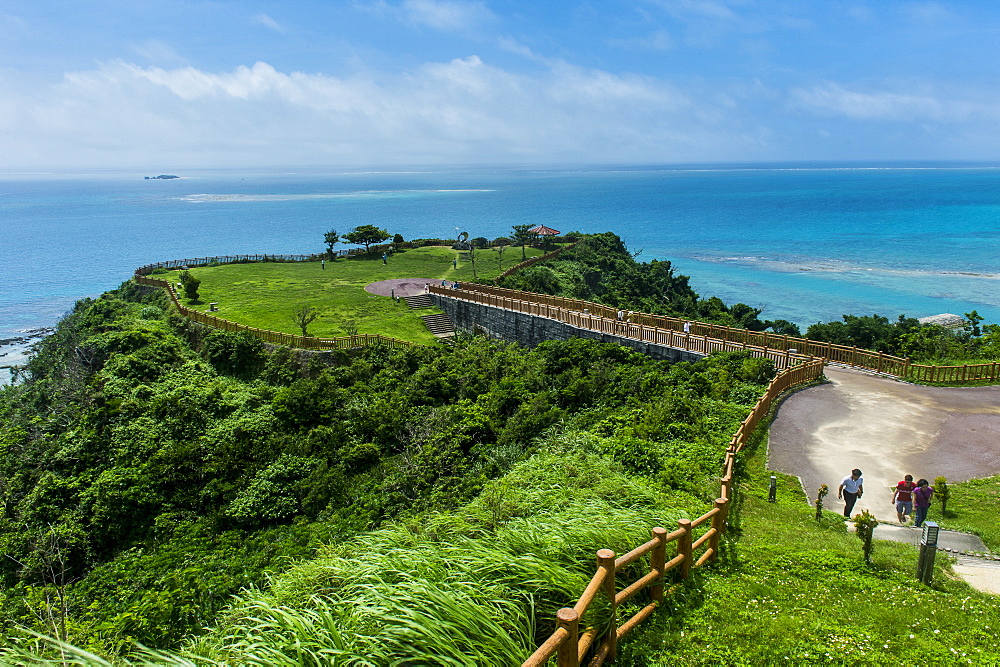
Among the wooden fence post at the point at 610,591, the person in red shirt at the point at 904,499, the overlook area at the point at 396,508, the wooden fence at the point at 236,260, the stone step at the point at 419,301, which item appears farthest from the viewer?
the wooden fence at the point at 236,260

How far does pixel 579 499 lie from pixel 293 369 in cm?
2140

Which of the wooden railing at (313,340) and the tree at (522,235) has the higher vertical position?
the tree at (522,235)

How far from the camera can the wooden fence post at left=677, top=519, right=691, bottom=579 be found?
6.93 meters

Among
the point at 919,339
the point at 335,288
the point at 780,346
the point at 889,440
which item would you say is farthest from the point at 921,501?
the point at 335,288

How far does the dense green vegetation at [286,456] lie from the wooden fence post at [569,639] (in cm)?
70

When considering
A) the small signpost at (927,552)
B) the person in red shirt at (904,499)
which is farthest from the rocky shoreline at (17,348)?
the small signpost at (927,552)

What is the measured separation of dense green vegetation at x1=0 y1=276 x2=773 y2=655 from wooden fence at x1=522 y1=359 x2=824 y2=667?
1.85 ft

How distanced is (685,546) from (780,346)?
723 inches

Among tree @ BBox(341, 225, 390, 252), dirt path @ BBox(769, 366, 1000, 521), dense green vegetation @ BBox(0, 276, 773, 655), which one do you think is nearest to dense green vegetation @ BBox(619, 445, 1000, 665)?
dense green vegetation @ BBox(0, 276, 773, 655)

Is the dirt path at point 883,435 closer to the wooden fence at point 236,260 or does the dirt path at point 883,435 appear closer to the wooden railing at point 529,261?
the wooden railing at point 529,261

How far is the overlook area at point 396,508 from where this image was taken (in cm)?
598

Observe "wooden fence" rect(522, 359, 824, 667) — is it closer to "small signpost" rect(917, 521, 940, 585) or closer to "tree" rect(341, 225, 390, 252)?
"small signpost" rect(917, 521, 940, 585)

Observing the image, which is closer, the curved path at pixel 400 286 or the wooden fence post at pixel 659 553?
the wooden fence post at pixel 659 553

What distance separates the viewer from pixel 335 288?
41.7 meters
